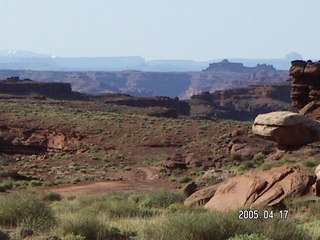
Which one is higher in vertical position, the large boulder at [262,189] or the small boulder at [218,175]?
the large boulder at [262,189]

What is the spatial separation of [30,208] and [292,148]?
16.6 meters

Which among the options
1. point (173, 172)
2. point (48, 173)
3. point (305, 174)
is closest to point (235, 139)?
point (173, 172)

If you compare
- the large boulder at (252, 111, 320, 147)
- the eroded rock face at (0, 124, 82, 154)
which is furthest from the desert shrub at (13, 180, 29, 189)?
the eroded rock face at (0, 124, 82, 154)

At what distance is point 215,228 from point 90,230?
2.09m

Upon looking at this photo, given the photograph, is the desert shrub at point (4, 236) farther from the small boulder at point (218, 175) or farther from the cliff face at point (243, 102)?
the cliff face at point (243, 102)

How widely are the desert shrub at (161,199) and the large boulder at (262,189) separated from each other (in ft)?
7.48

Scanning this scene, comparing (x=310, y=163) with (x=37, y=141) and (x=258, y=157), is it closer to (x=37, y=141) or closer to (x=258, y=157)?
(x=258, y=157)

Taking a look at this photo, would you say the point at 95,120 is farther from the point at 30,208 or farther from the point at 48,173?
the point at 30,208

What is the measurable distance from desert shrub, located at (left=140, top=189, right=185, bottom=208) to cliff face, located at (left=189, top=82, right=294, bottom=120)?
8966 centimetres

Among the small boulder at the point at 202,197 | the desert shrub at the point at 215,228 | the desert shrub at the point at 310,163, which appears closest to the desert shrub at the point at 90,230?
the desert shrub at the point at 215,228

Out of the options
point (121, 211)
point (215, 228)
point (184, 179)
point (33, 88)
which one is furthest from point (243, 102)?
point (215, 228)

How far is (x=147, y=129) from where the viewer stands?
155ft

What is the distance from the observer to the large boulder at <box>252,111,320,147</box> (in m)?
22.2

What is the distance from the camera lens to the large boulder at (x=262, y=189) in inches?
478
